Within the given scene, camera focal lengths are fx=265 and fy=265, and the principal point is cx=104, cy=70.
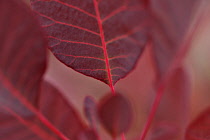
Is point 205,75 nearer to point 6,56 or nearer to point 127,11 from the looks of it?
point 127,11

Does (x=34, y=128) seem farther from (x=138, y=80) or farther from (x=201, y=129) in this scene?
(x=138, y=80)

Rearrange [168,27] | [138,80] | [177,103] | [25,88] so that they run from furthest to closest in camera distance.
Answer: [138,80] → [177,103] → [168,27] → [25,88]

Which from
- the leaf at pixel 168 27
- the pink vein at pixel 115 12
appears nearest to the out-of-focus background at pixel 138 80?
the leaf at pixel 168 27

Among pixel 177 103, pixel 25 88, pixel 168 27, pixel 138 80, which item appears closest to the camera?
pixel 25 88

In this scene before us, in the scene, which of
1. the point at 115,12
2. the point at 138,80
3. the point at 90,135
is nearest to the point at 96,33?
the point at 115,12

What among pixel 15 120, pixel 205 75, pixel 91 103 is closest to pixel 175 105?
pixel 91 103

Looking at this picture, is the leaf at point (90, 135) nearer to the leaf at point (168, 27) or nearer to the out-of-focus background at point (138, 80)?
the leaf at point (168, 27)
